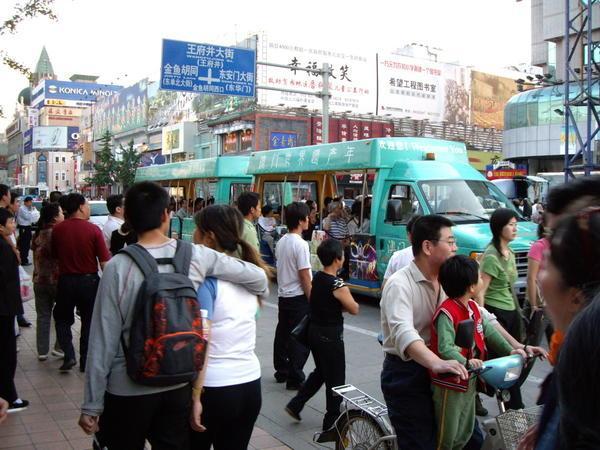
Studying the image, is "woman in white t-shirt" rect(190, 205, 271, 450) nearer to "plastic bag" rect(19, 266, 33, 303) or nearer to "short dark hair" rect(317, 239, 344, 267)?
"short dark hair" rect(317, 239, 344, 267)

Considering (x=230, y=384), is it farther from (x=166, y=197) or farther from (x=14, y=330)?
(x=14, y=330)

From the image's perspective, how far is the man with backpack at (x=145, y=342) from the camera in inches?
101

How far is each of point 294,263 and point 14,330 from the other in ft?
8.05

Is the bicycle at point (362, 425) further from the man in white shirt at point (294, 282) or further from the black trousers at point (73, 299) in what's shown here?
the black trousers at point (73, 299)

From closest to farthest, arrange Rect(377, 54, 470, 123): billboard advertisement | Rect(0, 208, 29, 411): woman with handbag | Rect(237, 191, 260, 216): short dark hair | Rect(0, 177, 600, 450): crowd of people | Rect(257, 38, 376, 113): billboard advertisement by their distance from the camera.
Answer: Rect(0, 177, 600, 450): crowd of people < Rect(0, 208, 29, 411): woman with handbag < Rect(237, 191, 260, 216): short dark hair < Rect(257, 38, 376, 113): billboard advertisement < Rect(377, 54, 470, 123): billboard advertisement

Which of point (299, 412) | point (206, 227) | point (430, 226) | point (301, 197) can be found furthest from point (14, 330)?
point (301, 197)

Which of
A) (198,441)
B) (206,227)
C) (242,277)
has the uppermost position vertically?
(206,227)

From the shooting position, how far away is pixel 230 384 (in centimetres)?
292

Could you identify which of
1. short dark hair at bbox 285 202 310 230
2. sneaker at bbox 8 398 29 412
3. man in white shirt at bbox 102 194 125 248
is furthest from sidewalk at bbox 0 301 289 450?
short dark hair at bbox 285 202 310 230

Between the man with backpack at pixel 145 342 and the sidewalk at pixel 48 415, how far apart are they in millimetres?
2020

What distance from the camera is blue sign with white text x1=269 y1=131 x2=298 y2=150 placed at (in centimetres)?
3716

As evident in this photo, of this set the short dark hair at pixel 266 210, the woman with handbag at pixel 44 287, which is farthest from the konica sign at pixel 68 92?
the woman with handbag at pixel 44 287

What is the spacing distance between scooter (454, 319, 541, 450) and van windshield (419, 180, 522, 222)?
256 inches

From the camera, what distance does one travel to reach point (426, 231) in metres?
3.27
